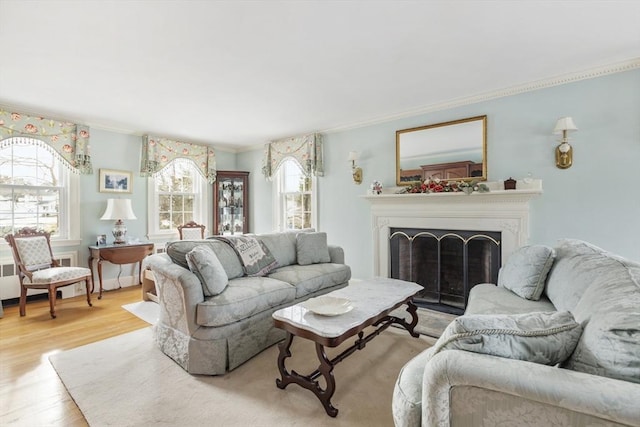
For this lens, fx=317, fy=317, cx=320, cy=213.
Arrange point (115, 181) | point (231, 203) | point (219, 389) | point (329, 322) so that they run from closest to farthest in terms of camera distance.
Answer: point (329, 322) < point (219, 389) < point (115, 181) < point (231, 203)

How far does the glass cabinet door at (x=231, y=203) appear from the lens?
5.80 metres

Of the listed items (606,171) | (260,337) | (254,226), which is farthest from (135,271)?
(606,171)

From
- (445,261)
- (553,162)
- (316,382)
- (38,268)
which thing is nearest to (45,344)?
(38,268)

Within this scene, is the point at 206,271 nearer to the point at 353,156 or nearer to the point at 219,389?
the point at 219,389

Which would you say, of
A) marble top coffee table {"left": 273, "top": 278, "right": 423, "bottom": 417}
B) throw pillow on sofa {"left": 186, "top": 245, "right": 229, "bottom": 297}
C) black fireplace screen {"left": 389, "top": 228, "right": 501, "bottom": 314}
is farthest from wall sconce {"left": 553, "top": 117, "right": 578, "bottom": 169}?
throw pillow on sofa {"left": 186, "top": 245, "right": 229, "bottom": 297}

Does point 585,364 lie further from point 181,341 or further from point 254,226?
point 254,226

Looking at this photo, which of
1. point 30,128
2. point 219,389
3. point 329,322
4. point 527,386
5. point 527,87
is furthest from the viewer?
point 30,128

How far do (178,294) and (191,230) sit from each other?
309 cm

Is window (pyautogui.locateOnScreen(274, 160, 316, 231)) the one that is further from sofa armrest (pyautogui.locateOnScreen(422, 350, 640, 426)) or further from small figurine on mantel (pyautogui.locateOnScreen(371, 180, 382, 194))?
sofa armrest (pyautogui.locateOnScreen(422, 350, 640, 426))

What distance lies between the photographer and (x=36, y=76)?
289 centimetres

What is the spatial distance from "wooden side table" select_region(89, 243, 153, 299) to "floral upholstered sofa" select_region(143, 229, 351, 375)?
1943 mm

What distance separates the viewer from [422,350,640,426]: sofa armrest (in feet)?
2.67

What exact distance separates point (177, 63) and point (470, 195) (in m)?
3.08

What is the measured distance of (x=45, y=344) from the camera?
2.76 m
